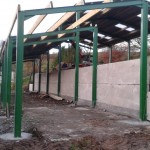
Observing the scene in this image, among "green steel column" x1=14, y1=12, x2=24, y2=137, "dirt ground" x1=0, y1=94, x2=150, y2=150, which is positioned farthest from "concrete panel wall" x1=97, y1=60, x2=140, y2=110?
"green steel column" x1=14, y1=12, x2=24, y2=137

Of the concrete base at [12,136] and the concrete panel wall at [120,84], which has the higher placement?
the concrete panel wall at [120,84]

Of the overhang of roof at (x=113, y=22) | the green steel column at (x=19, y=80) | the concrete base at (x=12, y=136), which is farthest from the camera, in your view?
the overhang of roof at (x=113, y=22)

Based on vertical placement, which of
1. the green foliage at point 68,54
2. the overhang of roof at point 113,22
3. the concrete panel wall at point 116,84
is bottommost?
the concrete panel wall at point 116,84

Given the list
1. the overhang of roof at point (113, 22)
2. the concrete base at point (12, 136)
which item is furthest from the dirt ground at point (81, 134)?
the overhang of roof at point (113, 22)

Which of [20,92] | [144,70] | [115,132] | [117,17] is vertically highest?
[117,17]

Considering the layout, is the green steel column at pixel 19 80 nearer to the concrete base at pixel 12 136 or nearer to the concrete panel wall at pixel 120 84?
the concrete base at pixel 12 136

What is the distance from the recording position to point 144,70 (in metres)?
9.61

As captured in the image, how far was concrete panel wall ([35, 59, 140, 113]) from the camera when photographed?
10.5 meters

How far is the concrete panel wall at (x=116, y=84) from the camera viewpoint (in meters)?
10.5

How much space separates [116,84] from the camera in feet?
39.9

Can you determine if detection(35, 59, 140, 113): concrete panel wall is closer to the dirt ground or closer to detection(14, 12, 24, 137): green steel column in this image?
the dirt ground

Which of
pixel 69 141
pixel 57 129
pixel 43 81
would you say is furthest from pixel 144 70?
pixel 43 81

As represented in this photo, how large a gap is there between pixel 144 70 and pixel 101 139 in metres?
3.58

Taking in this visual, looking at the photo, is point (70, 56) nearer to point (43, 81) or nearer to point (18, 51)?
point (43, 81)
